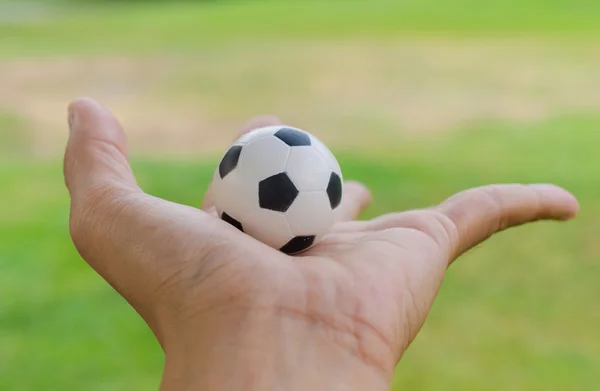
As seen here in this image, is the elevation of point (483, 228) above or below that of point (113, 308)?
above

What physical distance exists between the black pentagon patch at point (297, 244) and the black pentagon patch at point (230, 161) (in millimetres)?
182

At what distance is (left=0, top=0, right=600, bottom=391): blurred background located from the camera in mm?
2162

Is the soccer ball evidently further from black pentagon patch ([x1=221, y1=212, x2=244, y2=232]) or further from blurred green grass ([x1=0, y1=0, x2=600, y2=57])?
blurred green grass ([x1=0, y1=0, x2=600, y2=57])

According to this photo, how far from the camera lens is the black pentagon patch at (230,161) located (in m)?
1.31

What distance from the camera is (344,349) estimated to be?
1.08 m

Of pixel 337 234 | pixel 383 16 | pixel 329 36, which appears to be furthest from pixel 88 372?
pixel 383 16

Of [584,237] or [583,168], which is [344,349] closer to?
[584,237]

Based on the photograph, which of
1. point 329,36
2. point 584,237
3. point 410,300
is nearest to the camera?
point 410,300

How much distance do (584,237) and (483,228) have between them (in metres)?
1.56

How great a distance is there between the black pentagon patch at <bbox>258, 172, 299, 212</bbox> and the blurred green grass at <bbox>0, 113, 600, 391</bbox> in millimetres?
971

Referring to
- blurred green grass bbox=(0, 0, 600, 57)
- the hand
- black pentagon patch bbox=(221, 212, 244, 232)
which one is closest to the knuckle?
the hand

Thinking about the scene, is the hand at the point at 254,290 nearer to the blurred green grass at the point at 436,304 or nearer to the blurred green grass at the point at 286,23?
the blurred green grass at the point at 436,304

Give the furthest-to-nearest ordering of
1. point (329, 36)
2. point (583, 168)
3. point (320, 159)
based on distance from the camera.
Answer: point (329, 36) < point (583, 168) < point (320, 159)

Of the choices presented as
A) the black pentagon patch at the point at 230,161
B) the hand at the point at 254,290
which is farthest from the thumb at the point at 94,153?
the black pentagon patch at the point at 230,161
